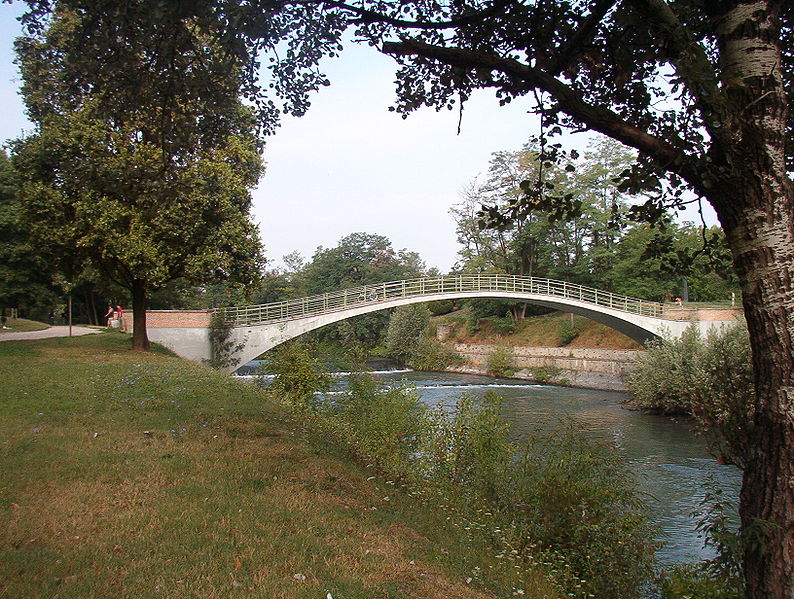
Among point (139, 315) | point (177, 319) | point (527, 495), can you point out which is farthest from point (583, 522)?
point (177, 319)

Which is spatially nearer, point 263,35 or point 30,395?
point 263,35

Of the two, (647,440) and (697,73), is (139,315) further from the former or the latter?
(697,73)

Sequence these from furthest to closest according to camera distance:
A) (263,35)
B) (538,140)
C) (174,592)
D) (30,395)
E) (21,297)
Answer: (21,297) → (30,395) → (538,140) → (263,35) → (174,592)

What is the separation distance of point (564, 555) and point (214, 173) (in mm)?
14476

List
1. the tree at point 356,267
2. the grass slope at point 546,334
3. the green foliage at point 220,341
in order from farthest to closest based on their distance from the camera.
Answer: the tree at point 356,267
the grass slope at point 546,334
the green foliage at point 220,341

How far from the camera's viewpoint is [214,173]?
1720 cm

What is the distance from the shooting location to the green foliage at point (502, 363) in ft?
114

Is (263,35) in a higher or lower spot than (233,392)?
higher

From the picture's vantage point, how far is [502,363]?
3509 centimetres

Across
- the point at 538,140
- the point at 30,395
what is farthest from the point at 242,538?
the point at 30,395

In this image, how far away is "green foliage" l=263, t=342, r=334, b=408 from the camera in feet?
43.9

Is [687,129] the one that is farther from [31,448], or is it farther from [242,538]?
[31,448]

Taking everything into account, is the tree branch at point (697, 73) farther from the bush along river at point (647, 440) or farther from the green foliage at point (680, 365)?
the green foliage at point (680, 365)

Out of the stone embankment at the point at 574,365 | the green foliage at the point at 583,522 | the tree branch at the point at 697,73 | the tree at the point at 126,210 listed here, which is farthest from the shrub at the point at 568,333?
the tree branch at the point at 697,73
